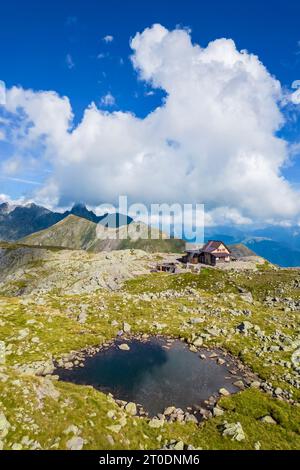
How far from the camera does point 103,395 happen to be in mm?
22141

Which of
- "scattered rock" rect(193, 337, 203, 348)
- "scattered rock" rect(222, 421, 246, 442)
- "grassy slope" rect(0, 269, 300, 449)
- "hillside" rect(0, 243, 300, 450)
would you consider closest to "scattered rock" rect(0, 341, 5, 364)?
"hillside" rect(0, 243, 300, 450)

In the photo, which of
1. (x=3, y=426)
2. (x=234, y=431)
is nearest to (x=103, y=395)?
(x=3, y=426)

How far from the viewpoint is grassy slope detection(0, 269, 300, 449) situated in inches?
694

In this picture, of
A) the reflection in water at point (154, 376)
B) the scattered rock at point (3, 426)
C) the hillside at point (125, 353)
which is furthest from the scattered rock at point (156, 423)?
the scattered rock at point (3, 426)

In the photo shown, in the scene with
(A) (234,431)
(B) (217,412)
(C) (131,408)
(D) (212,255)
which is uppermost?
(D) (212,255)

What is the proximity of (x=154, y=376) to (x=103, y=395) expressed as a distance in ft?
23.4

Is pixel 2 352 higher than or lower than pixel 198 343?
higher

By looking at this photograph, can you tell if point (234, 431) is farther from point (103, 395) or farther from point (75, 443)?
point (75, 443)

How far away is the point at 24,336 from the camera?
109ft

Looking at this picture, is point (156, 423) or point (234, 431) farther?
point (156, 423)

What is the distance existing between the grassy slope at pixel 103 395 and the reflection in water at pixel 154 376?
261cm

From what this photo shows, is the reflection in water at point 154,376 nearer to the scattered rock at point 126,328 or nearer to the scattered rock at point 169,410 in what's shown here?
the scattered rock at point 169,410
